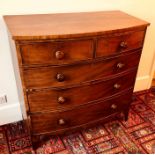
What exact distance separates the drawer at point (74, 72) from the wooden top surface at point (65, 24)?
0.22 meters

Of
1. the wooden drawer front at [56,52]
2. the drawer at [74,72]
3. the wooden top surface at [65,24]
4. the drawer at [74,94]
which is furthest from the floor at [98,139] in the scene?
the wooden top surface at [65,24]

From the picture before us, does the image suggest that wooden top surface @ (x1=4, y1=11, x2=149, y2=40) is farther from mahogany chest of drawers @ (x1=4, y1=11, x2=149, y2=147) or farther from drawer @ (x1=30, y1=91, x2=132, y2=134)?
drawer @ (x1=30, y1=91, x2=132, y2=134)

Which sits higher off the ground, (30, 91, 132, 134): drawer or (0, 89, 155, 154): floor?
(30, 91, 132, 134): drawer

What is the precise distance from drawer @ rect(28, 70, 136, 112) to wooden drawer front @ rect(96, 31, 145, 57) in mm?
243

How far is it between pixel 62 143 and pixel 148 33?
139 centimetres

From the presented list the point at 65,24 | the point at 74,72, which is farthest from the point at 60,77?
the point at 65,24

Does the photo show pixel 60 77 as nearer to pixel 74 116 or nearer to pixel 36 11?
pixel 74 116

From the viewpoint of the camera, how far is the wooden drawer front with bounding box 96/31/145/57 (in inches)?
50.7

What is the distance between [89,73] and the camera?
4.48 feet

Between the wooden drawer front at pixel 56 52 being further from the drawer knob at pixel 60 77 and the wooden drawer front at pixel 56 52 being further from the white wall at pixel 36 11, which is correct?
the white wall at pixel 36 11

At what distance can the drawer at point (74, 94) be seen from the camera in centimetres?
133

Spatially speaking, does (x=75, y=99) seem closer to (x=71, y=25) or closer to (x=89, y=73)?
(x=89, y=73)

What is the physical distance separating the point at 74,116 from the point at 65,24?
70 centimetres

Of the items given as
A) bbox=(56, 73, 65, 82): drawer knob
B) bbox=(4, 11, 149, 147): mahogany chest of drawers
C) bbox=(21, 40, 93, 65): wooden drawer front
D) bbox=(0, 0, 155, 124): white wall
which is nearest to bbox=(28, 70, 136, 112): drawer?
bbox=(4, 11, 149, 147): mahogany chest of drawers
